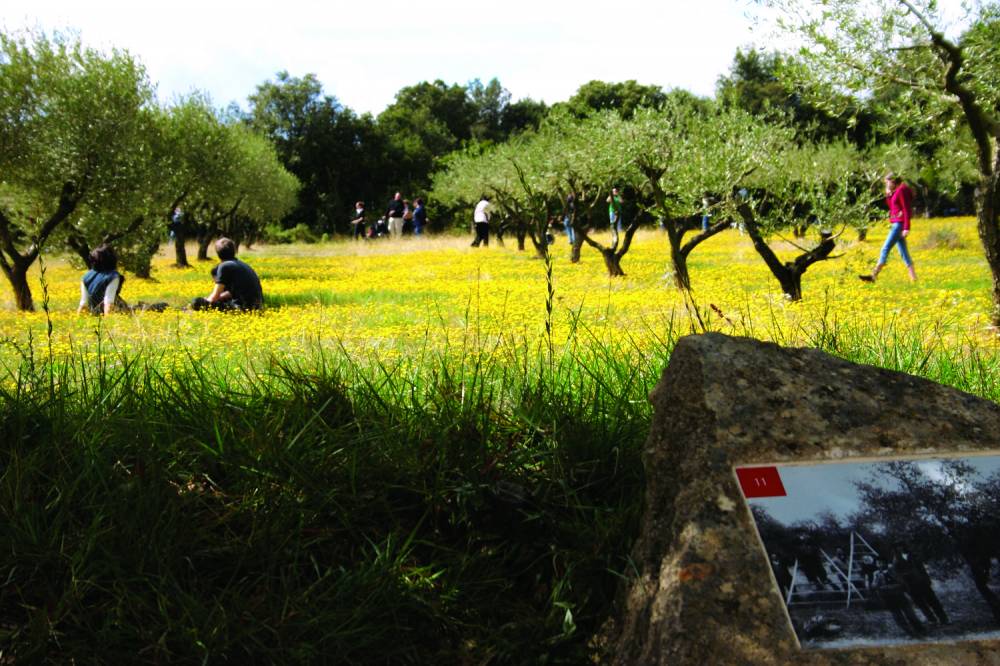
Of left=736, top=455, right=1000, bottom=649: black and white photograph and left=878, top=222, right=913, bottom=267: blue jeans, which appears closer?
left=736, top=455, right=1000, bottom=649: black and white photograph

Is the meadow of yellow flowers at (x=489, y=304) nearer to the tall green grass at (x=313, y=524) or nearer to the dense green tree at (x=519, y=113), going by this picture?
the tall green grass at (x=313, y=524)

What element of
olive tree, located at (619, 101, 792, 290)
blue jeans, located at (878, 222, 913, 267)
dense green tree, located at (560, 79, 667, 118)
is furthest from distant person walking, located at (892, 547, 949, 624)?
dense green tree, located at (560, 79, 667, 118)

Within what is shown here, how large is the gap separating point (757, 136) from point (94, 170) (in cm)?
1323

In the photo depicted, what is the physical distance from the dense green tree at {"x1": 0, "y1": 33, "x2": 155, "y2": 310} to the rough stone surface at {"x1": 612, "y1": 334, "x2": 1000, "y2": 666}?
15.1 metres

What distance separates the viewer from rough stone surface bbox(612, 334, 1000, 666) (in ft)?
6.74

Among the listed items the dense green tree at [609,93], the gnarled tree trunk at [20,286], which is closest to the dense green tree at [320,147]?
the dense green tree at [609,93]

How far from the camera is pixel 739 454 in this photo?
8.14 ft

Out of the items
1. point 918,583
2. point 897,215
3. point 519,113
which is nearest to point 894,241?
point 897,215

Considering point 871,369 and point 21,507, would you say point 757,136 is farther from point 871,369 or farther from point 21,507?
point 21,507

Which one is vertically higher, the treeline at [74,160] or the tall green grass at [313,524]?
the treeline at [74,160]

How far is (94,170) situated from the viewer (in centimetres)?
1603

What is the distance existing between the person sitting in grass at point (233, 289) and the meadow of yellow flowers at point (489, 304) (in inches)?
21.0

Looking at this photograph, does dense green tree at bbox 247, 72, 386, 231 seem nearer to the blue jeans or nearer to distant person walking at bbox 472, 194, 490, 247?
distant person walking at bbox 472, 194, 490, 247

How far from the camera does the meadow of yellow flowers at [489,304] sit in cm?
697
